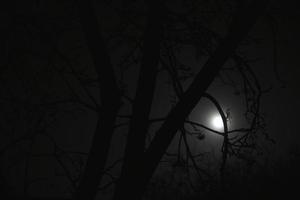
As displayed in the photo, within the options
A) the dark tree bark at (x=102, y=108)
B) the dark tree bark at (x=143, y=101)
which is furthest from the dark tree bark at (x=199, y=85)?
the dark tree bark at (x=102, y=108)

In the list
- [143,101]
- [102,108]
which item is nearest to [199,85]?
[143,101]

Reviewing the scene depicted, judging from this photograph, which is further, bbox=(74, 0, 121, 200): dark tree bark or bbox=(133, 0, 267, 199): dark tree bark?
bbox=(74, 0, 121, 200): dark tree bark

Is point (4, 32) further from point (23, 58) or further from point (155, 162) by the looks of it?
point (155, 162)

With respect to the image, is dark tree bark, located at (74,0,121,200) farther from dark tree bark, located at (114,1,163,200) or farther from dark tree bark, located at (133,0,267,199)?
dark tree bark, located at (133,0,267,199)

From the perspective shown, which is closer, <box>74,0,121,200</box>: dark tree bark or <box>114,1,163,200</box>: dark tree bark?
<box>114,1,163,200</box>: dark tree bark

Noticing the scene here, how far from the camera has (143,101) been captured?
3137mm

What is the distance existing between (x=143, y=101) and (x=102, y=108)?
0.48m

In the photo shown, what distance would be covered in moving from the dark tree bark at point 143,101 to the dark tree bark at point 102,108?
27cm

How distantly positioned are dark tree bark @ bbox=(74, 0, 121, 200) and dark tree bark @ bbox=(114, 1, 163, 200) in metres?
0.27

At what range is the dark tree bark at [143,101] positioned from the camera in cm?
299

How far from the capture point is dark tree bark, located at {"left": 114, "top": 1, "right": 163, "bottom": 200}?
299cm

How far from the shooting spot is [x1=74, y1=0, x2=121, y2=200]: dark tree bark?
3.23 metres

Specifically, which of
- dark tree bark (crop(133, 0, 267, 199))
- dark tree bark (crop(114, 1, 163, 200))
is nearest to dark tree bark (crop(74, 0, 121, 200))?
dark tree bark (crop(114, 1, 163, 200))

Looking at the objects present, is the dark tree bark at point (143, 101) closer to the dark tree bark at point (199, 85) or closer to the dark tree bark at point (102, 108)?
the dark tree bark at point (199, 85)
